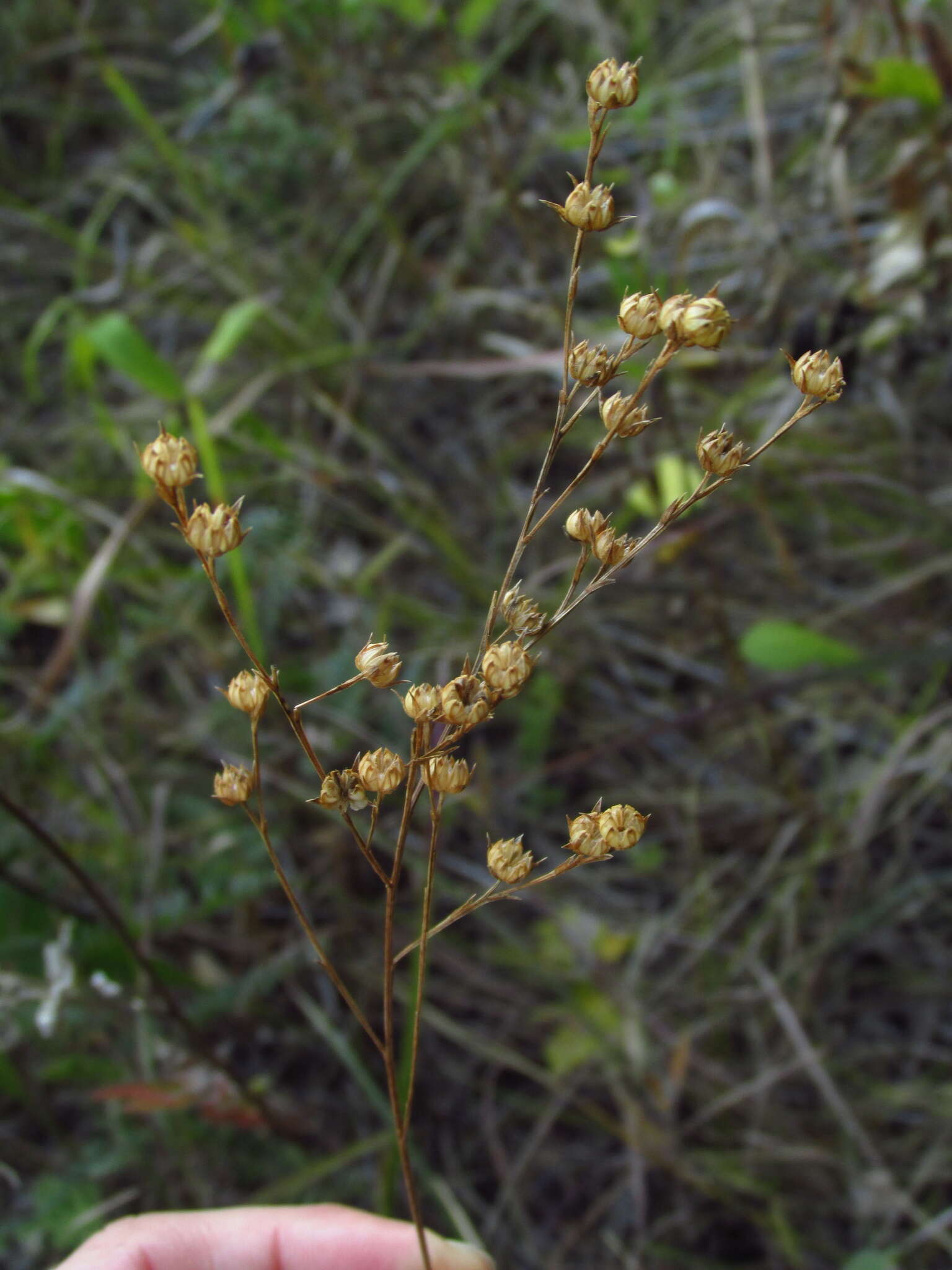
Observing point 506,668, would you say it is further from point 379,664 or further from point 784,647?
point 784,647

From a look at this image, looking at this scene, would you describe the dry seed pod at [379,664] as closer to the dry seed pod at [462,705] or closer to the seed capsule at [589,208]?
the dry seed pod at [462,705]

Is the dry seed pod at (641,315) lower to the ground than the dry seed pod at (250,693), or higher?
higher

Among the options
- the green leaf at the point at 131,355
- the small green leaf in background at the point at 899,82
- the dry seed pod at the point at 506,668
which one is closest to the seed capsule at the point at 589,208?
the dry seed pod at the point at 506,668

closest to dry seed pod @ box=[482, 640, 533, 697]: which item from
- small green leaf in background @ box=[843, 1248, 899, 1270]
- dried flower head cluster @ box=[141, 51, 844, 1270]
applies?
dried flower head cluster @ box=[141, 51, 844, 1270]

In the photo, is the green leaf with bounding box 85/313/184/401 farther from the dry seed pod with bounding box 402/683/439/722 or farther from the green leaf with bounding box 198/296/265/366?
the dry seed pod with bounding box 402/683/439/722

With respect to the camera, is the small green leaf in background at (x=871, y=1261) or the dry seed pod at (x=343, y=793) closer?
the dry seed pod at (x=343, y=793)

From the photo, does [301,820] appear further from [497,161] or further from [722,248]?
[722,248]

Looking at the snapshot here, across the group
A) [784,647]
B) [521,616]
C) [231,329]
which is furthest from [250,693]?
[231,329]
